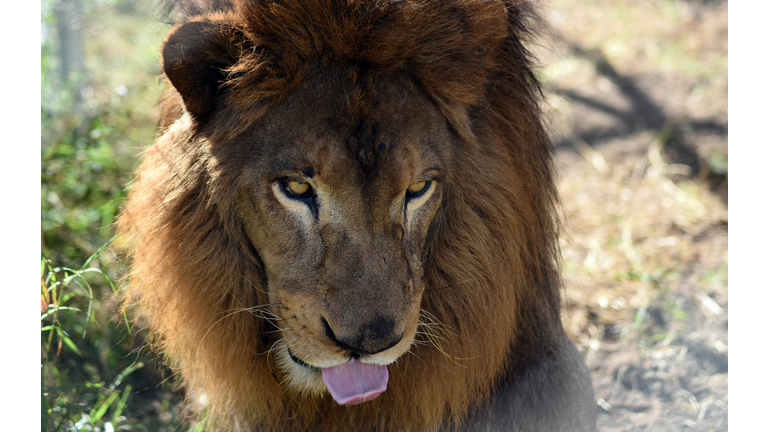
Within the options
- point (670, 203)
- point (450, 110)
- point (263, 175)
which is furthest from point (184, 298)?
point (670, 203)

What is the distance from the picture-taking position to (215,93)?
1.77 m

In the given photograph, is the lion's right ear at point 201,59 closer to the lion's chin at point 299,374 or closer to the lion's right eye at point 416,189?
the lion's right eye at point 416,189

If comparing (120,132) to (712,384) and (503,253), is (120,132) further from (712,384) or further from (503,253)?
(712,384)

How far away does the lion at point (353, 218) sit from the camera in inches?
65.2

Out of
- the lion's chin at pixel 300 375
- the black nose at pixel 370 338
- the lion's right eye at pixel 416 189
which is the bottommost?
the lion's chin at pixel 300 375

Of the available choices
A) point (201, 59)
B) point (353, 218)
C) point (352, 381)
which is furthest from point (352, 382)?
point (201, 59)

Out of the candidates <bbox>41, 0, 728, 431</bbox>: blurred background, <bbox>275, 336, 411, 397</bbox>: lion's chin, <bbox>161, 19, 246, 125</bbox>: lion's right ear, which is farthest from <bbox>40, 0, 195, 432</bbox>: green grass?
<bbox>275, 336, 411, 397</bbox>: lion's chin

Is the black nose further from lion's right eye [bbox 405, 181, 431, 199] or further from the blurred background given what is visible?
the blurred background

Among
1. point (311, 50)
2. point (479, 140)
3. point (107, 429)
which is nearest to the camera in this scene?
point (311, 50)

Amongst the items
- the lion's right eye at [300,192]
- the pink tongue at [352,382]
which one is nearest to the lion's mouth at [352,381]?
the pink tongue at [352,382]

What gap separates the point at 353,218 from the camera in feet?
5.49

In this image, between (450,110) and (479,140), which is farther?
(479,140)

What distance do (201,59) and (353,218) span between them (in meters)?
0.57

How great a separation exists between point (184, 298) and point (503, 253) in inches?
38.1
